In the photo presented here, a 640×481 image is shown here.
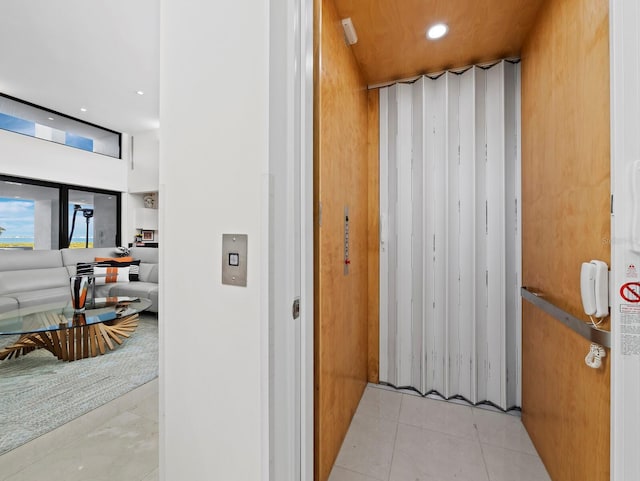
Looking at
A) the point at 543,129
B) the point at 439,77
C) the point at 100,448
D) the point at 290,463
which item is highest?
the point at 439,77

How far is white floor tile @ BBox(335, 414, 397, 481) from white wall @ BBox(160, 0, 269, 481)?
3.31ft

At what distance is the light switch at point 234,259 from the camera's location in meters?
0.73

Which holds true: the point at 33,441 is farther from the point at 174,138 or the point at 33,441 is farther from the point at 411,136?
the point at 411,136

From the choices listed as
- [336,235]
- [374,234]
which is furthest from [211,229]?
[374,234]

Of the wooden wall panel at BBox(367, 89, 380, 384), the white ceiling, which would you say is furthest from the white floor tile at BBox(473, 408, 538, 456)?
the white ceiling

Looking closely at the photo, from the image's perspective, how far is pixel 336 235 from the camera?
151 centimetres

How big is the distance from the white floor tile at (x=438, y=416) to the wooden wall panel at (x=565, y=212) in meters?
0.35

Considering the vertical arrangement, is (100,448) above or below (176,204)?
below

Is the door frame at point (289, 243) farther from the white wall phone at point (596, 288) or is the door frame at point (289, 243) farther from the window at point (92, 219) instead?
the window at point (92, 219)

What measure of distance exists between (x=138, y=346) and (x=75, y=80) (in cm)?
349

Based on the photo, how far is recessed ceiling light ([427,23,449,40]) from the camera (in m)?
1.62

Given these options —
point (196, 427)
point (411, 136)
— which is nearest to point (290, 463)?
point (196, 427)

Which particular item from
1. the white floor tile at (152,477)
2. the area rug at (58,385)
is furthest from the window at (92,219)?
the white floor tile at (152,477)

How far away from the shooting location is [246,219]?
2.38 ft
